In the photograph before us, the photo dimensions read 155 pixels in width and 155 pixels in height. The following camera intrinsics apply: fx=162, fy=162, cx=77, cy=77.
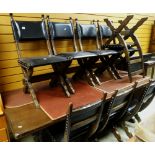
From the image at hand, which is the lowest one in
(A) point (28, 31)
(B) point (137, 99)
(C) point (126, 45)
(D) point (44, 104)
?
(B) point (137, 99)

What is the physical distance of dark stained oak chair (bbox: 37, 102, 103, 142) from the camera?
1.08 meters

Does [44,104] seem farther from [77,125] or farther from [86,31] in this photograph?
[86,31]

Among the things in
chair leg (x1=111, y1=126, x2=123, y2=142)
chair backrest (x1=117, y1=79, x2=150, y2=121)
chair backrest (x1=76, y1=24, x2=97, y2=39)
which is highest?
chair backrest (x1=76, y1=24, x2=97, y2=39)

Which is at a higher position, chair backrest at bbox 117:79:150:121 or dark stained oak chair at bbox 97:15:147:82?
dark stained oak chair at bbox 97:15:147:82

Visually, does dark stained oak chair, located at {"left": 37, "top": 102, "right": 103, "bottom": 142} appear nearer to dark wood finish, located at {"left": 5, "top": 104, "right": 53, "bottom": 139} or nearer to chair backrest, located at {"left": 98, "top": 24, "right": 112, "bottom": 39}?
dark wood finish, located at {"left": 5, "top": 104, "right": 53, "bottom": 139}

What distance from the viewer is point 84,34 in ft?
7.63

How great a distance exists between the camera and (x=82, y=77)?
221cm

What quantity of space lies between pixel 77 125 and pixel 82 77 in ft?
3.61

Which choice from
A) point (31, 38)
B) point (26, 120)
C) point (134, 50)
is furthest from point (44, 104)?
point (134, 50)

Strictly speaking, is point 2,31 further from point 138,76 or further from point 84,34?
point 138,76

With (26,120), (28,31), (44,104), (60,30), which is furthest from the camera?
(60,30)

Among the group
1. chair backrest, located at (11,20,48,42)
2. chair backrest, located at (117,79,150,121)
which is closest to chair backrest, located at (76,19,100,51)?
chair backrest, located at (11,20,48,42)
